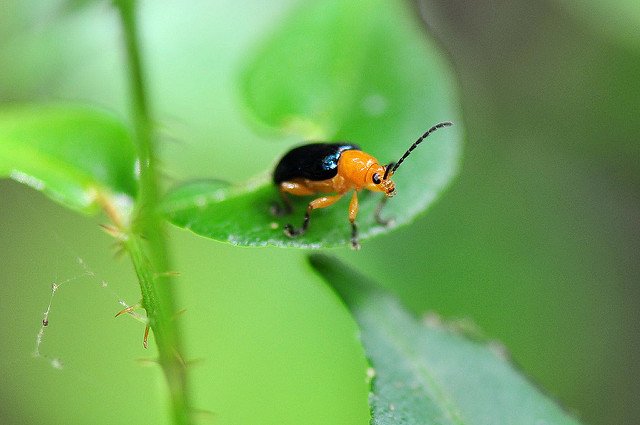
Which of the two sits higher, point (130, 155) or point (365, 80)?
point (365, 80)

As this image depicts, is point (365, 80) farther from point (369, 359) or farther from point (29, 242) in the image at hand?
point (29, 242)

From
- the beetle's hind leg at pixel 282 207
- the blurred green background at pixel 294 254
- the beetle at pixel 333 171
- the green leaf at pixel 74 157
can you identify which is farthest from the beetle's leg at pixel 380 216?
the green leaf at pixel 74 157

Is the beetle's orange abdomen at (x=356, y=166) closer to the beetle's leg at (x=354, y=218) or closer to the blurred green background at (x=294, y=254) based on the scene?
the beetle's leg at (x=354, y=218)

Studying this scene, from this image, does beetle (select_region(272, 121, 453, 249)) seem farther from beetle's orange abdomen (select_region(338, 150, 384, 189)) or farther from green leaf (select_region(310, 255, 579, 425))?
green leaf (select_region(310, 255, 579, 425))

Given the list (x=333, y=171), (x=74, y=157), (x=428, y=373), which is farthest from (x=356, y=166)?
(x=74, y=157)

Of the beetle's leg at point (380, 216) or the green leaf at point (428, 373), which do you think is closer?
the green leaf at point (428, 373)

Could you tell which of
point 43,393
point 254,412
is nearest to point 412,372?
→ point 254,412

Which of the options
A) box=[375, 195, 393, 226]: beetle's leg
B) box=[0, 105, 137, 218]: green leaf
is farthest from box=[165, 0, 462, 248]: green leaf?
box=[0, 105, 137, 218]: green leaf
